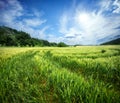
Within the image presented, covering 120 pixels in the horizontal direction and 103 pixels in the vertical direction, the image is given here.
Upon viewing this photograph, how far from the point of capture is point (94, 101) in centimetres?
204

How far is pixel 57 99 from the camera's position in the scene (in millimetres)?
2482

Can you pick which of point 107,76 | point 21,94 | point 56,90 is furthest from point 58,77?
point 107,76

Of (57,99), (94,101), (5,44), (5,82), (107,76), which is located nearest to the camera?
(94,101)

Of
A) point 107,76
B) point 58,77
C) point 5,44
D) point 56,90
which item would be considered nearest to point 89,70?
point 107,76

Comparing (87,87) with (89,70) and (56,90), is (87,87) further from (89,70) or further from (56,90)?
(89,70)

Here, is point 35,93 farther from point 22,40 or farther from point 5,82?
point 22,40

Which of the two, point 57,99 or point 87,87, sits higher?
point 87,87

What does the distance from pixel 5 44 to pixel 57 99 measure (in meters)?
57.7

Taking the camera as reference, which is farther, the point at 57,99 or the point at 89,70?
the point at 89,70

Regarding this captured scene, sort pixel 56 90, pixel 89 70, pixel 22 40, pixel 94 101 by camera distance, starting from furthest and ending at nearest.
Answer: pixel 22 40 < pixel 89 70 < pixel 56 90 < pixel 94 101

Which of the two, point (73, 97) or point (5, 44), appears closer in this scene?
point (73, 97)

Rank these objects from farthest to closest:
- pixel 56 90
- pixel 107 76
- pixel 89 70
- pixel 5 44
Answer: pixel 5 44 → pixel 89 70 → pixel 107 76 → pixel 56 90

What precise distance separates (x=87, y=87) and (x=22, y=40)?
68064mm

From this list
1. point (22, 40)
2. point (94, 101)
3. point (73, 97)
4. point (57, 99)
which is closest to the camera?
point (94, 101)
